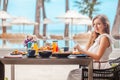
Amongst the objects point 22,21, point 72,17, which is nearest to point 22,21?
point 22,21

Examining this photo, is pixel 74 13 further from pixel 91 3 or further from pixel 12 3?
pixel 12 3

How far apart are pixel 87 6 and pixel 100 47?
25.7ft

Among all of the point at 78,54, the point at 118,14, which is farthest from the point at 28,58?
the point at 118,14

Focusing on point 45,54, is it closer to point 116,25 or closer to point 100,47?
point 100,47

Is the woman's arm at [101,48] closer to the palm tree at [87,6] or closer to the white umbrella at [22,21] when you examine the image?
the white umbrella at [22,21]

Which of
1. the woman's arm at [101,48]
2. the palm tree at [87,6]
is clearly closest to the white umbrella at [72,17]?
the palm tree at [87,6]

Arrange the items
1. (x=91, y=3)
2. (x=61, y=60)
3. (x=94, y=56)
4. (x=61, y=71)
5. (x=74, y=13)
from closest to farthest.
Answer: (x=61, y=60) < (x=94, y=56) < (x=61, y=71) < (x=74, y=13) < (x=91, y=3)

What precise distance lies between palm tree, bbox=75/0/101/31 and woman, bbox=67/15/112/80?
747 cm

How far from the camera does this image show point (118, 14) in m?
10.2

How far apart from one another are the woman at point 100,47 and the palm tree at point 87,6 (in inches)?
294

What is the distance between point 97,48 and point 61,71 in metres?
2.56

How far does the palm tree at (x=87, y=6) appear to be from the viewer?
1093cm

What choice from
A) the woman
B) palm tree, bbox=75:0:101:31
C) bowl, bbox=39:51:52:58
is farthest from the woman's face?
palm tree, bbox=75:0:101:31

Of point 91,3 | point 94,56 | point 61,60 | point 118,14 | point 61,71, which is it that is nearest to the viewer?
point 61,60
